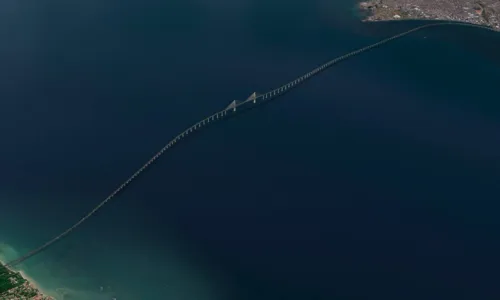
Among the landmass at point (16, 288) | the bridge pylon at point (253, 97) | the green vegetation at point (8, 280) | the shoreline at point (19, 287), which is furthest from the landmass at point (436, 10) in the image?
the green vegetation at point (8, 280)

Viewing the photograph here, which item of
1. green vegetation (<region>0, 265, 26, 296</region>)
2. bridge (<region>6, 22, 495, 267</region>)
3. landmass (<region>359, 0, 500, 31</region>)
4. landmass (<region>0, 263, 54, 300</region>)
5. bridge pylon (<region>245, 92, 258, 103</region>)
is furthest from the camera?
landmass (<region>359, 0, 500, 31</region>)

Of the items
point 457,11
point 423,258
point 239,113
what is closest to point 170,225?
point 239,113

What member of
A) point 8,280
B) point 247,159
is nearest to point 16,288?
point 8,280

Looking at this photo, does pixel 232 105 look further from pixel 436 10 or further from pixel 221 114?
pixel 436 10

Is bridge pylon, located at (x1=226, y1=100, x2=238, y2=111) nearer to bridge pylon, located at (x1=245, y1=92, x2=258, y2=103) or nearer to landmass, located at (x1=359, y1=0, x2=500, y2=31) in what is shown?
bridge pylon, located at (x1=245, y1=92, x2=258, y2=103)

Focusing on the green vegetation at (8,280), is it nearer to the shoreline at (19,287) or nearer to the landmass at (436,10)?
the shoreline at (19,287)

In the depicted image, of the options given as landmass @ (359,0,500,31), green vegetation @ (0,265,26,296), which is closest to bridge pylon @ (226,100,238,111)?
green vegetation @ (0,265,26,296)
